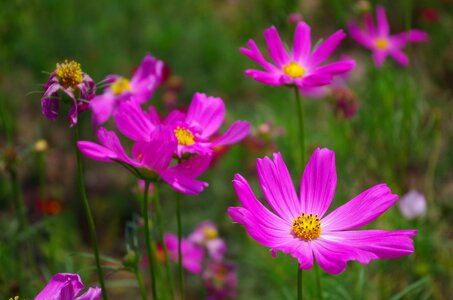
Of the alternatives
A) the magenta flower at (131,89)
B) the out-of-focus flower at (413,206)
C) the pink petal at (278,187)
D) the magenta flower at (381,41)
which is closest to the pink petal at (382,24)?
the magenta flower at (381,41)

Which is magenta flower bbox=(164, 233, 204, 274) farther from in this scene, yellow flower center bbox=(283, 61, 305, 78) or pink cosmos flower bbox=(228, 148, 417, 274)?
pink cosmos flower bbox=(228, 148, 417, 274)

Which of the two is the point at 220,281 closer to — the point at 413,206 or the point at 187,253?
the point at 187,253

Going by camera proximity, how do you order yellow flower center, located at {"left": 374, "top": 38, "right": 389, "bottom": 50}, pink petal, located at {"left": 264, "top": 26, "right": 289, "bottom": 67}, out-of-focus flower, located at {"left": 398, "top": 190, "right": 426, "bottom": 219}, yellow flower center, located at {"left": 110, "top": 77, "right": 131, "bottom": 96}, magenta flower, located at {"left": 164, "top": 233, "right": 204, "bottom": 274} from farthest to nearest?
yellow flower center, located at {"left": 374, "top": 38, "right": 389, "bottom": 50} → magenta flower, located at {"left": 164, "top": 233, "right": 204, "bottom": 274} → out-of-focus flower, located at {"left": 398, "top": 190, "right": 426, "bottom": 219} → yellow flower center, located at {"left": 110, "top": 77, "right": 131, "bottom": 96} → pink petal, located at {"left": 264, "top": 26, "right": 289, "bottom": 67}

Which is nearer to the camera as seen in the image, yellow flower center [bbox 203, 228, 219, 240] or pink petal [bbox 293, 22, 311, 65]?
pink petal [bbox 293, 22, 311, 65]

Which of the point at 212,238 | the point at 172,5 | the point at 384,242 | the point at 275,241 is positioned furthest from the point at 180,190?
the point at 172,5

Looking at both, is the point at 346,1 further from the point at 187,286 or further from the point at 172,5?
the point at 187,286

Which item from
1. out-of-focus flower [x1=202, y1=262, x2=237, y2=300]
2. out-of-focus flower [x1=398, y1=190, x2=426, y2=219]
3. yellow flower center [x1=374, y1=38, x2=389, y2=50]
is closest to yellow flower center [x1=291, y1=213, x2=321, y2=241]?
out-of-focus flower [x1=398, y1=190, x2=426, y2=219]
